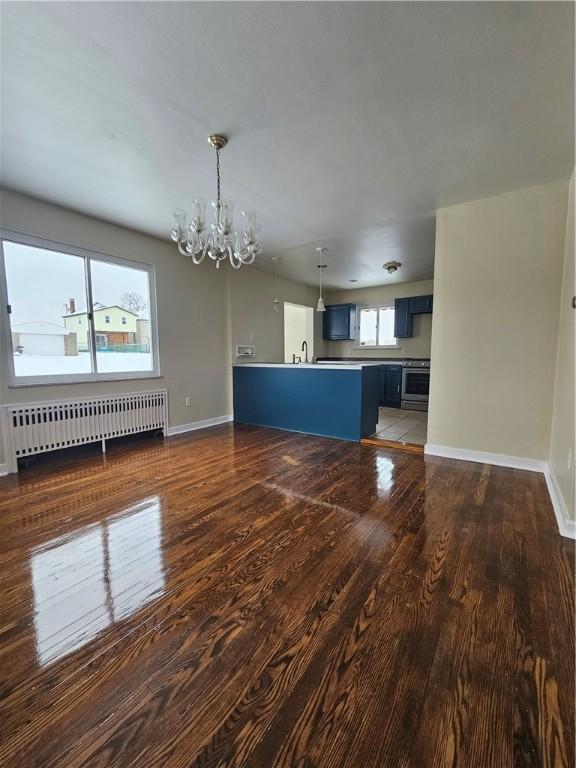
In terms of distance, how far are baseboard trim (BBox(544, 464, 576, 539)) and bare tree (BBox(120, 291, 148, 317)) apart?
4.65 meters

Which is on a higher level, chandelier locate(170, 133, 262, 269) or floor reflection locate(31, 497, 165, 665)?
chandelier locate(170, 133, 262, 269)

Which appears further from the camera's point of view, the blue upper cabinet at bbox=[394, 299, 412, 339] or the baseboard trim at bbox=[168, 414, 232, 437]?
the blue upper cabinet at bbox=[394, 299, 412, 339]

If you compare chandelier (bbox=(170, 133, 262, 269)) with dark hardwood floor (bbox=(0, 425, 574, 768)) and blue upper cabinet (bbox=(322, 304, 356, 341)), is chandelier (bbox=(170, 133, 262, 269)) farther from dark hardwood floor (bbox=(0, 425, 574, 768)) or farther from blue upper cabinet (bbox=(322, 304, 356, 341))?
blue upper cabinet (bbox=(322, 304, 356, 341))

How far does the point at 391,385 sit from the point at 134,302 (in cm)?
474

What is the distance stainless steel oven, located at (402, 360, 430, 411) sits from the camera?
19.5ft

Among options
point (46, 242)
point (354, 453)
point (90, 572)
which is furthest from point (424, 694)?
point (46, 242)

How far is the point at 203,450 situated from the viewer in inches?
152

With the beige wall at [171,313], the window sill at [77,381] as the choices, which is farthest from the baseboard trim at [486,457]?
the window sill at [77,381]

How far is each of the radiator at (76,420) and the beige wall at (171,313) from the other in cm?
11

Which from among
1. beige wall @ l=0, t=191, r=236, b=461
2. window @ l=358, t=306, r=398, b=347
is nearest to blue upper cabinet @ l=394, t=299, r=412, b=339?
window @ l=358, t=306, r=398, b=347

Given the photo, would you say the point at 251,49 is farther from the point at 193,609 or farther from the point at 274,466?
the point at 274,466

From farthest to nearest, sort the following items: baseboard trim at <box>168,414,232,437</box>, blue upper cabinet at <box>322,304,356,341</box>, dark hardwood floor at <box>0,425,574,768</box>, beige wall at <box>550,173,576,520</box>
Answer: blue upper cabinet at <box>322,304,356,341</box>, baseboard trim at <box>168,414,232,437</box>, beige wall at <box>550,173,576,520</box>, dark hardwood floor at <box>0,425,574,768</box>

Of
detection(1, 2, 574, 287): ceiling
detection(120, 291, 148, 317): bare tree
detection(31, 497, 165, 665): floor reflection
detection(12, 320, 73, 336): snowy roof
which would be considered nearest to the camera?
detection(31, 497, 165, 665): floor reflection

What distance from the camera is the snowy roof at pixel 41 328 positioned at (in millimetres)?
3156
